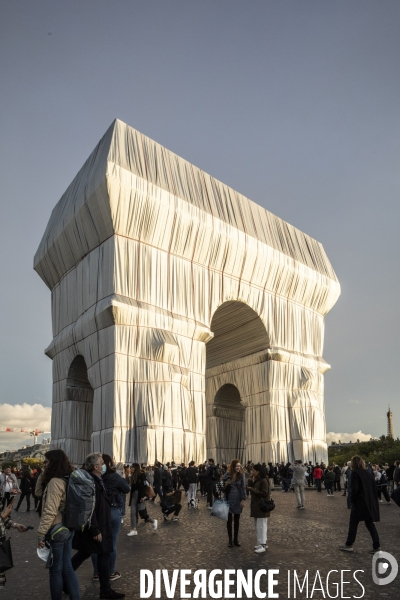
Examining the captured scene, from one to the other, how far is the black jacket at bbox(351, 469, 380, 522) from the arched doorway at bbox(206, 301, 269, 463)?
75.8 feet

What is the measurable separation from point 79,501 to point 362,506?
4788 millimetres

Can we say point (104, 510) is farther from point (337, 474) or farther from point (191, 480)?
point (337, 474)

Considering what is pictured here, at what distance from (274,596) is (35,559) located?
4.34 m

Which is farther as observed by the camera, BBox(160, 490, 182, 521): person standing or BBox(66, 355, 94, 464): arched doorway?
BBox(66, 355, 94, 464): arched doorway

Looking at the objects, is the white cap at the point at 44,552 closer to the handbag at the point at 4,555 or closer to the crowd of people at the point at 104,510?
the crowd of people at the point at 104,510

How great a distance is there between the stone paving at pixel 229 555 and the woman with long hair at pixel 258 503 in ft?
0.74

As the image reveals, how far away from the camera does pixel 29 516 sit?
56.7 feet

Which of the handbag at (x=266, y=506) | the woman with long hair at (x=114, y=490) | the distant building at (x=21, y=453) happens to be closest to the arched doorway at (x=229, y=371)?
the handbag at (x=266, y=506)

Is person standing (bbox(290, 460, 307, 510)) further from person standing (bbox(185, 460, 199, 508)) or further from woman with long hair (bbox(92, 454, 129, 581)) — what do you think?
woman with long hair (bbox(92, 454, 129, 581))

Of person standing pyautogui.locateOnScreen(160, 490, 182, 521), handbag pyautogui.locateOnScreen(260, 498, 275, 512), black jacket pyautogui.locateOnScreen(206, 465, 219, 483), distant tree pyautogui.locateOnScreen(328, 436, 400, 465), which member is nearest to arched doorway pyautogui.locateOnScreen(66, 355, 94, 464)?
black jacket pyautogui.locateOnScreen(206, 465, 219, 483)

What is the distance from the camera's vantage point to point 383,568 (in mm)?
7863

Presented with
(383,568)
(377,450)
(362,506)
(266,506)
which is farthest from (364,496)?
(377,450)

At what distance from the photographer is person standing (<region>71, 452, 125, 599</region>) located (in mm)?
6141

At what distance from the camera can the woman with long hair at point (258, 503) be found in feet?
30.9
